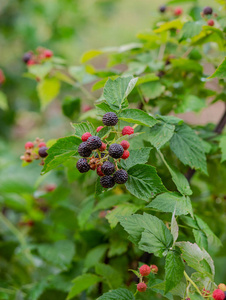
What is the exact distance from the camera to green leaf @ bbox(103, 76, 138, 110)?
0.55m

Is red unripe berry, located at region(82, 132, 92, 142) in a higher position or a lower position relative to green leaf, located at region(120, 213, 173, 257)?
higher

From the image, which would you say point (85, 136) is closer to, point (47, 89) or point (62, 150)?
point (62, 150)

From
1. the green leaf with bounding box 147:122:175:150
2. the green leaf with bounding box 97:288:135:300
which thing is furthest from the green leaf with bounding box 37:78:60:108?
the green leaf with bounding box 97:288:135:300

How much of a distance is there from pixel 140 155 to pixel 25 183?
2.27 ft

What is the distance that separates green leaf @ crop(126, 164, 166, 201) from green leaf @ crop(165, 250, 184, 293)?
102 mm

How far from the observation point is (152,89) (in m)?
0.79

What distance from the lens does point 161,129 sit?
2.06 feet

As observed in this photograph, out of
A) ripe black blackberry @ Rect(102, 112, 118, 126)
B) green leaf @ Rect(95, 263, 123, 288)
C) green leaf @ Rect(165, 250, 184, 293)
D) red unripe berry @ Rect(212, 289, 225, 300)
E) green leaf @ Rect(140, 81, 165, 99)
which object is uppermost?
ripe black blackberry @ Rect(102, 112, 118, 126)

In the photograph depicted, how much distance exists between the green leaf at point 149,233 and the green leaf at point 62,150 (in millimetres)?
151

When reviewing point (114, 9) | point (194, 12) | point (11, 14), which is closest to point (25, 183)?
point (194, 12)

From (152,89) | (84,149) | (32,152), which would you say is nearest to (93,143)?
(84,149)

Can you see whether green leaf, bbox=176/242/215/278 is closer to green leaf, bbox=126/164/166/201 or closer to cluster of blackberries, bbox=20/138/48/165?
green leaf, bbox=126/164/166/201

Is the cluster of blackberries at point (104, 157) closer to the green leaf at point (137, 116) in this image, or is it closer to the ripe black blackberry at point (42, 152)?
the green leaf at point (137, 116)

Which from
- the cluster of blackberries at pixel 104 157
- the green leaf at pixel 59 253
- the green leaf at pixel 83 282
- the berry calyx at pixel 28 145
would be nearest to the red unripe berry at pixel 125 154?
the cluster of blackberries at pixel 104 157
